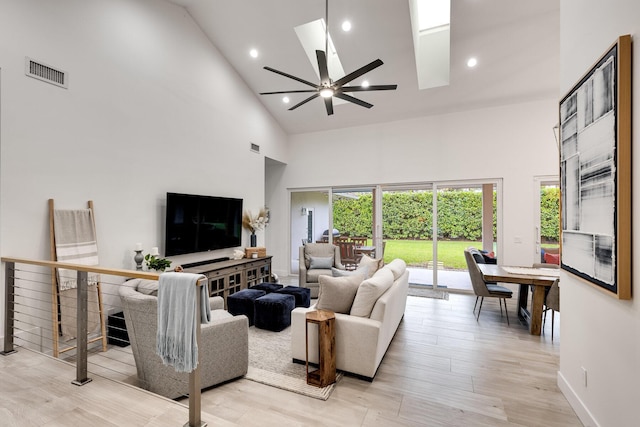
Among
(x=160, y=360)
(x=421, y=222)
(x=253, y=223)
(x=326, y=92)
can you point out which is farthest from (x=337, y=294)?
(x=421, y=222)

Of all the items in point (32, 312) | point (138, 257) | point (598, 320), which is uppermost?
point (138, 257)

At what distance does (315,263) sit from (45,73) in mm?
4436

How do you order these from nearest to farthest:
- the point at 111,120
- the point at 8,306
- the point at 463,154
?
the point at 8,306, the point at 111,120, the point at 463,154

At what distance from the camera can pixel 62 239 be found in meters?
3.14

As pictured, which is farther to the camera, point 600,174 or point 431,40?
point 431,40

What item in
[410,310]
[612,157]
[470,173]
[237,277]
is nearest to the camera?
[612,157]

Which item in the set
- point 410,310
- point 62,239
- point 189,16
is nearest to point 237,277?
point 62,239

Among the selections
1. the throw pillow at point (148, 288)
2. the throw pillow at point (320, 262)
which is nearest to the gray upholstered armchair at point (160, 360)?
the throw pillow at point (148, 288)

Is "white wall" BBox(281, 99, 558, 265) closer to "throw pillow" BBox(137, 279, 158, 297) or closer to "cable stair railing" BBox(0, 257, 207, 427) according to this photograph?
"throw pillow" BBox(137, 279, 158, 297)

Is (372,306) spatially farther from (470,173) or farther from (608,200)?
(470,173)

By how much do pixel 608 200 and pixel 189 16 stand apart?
575 cm

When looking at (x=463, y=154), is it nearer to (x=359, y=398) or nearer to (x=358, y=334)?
(x=358, y=334)

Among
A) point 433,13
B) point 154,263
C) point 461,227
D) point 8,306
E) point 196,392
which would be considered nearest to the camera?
point 196,392

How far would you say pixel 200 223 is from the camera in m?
4.88
